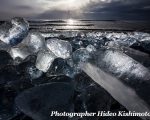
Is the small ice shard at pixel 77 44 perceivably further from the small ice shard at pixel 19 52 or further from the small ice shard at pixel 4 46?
the small ice shard at pixel 4 46

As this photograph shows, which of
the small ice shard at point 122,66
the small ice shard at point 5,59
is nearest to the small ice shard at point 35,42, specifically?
the small ice shard at point 5,59

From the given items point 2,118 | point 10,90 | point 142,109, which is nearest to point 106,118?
point 142,109

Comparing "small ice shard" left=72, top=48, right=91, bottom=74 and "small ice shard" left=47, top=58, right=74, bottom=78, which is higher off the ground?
"small ice shard" left=72, top=48, right=91, bottom=74

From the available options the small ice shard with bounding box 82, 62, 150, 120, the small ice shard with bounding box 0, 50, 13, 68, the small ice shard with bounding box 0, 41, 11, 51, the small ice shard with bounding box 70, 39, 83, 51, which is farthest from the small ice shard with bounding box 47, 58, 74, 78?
the small ice shard with bounding box 0, 41, 11, 51

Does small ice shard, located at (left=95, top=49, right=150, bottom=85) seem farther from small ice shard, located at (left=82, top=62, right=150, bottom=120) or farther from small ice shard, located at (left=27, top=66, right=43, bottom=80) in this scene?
small ice shard, located at (left=27, top=66, right=43, bottom=80)

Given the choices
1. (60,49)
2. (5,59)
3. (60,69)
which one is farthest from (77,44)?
(5,59)
